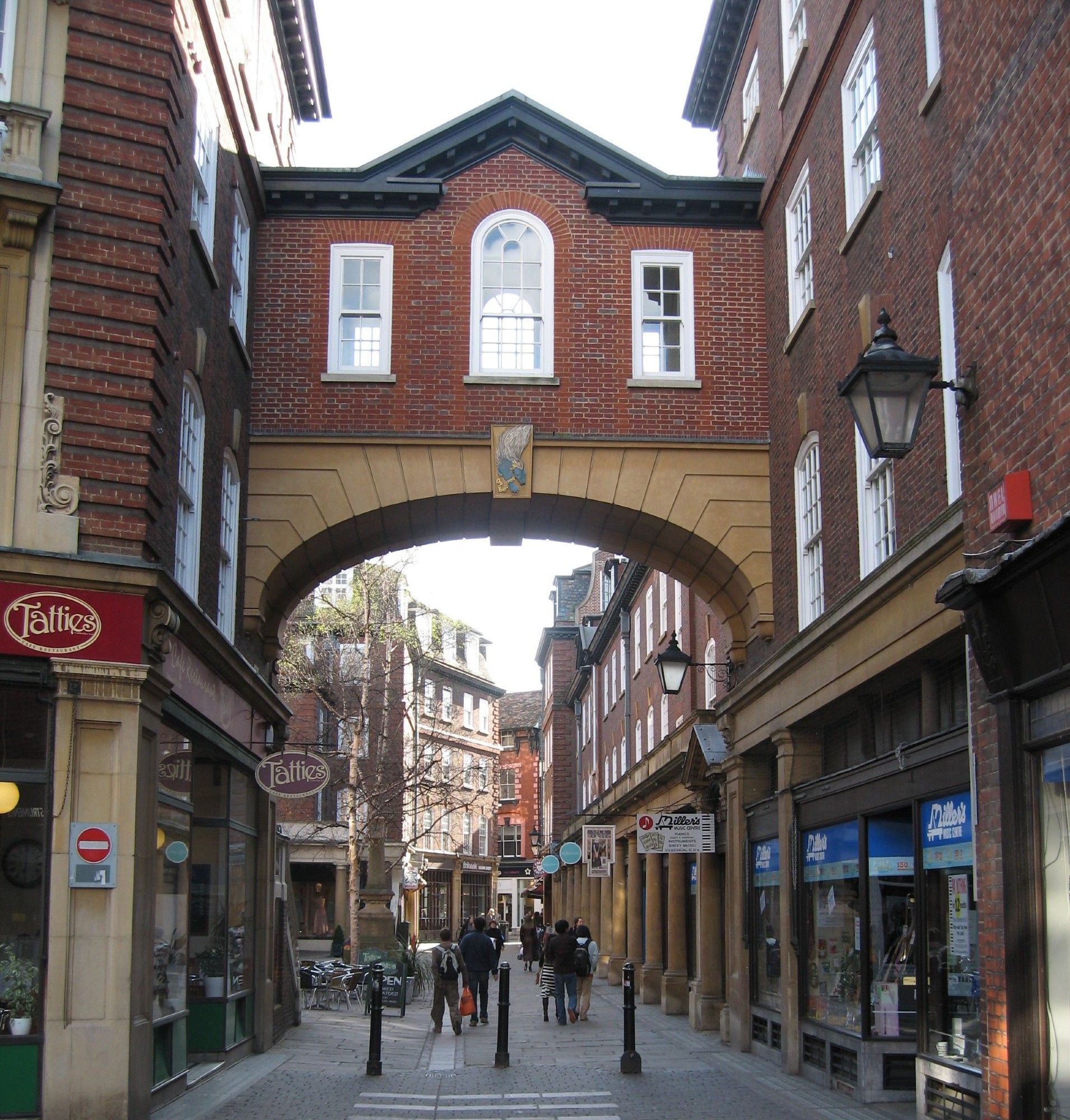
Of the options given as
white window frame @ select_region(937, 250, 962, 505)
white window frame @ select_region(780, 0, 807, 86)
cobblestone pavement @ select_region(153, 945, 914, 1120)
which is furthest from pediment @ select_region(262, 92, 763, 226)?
cobblestone pavement @ select_region(153, 945, 914, 1120)

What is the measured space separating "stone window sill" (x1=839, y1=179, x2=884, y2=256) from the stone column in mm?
16790

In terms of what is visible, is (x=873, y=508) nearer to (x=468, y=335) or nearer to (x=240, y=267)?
(x=468, y=335)

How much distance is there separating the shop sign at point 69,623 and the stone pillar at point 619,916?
2475 cm

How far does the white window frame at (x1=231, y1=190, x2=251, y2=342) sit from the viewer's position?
58.4 ft

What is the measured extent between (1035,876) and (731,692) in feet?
38.1

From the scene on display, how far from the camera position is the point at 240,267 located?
18.4 m

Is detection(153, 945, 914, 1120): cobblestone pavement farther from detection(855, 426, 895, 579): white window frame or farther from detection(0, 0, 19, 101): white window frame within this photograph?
detection(0, 0, 19, 101): white window frame

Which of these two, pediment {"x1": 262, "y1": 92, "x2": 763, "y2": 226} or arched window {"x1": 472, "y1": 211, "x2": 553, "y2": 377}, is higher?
pediment {"x1": 262, "y1": 92, "x2": 763, "y2": 226}

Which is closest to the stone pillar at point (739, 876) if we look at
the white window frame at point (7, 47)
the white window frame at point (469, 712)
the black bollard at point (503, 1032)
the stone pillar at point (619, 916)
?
the black bollard at point (503, 1032)

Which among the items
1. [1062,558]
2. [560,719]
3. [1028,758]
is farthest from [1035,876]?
[560,719]

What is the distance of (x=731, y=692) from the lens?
2000 centimetres

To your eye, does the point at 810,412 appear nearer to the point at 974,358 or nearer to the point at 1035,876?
the point at 974,358

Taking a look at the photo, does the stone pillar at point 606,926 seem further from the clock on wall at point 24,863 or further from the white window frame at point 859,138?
the clock on wall at point 24,863

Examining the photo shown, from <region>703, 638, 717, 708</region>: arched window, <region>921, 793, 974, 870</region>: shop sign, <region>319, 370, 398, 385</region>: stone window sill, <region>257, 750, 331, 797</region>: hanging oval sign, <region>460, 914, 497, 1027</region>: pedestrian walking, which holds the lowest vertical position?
<region>460, 914, 497, 1027</region>: pedestrian walking
